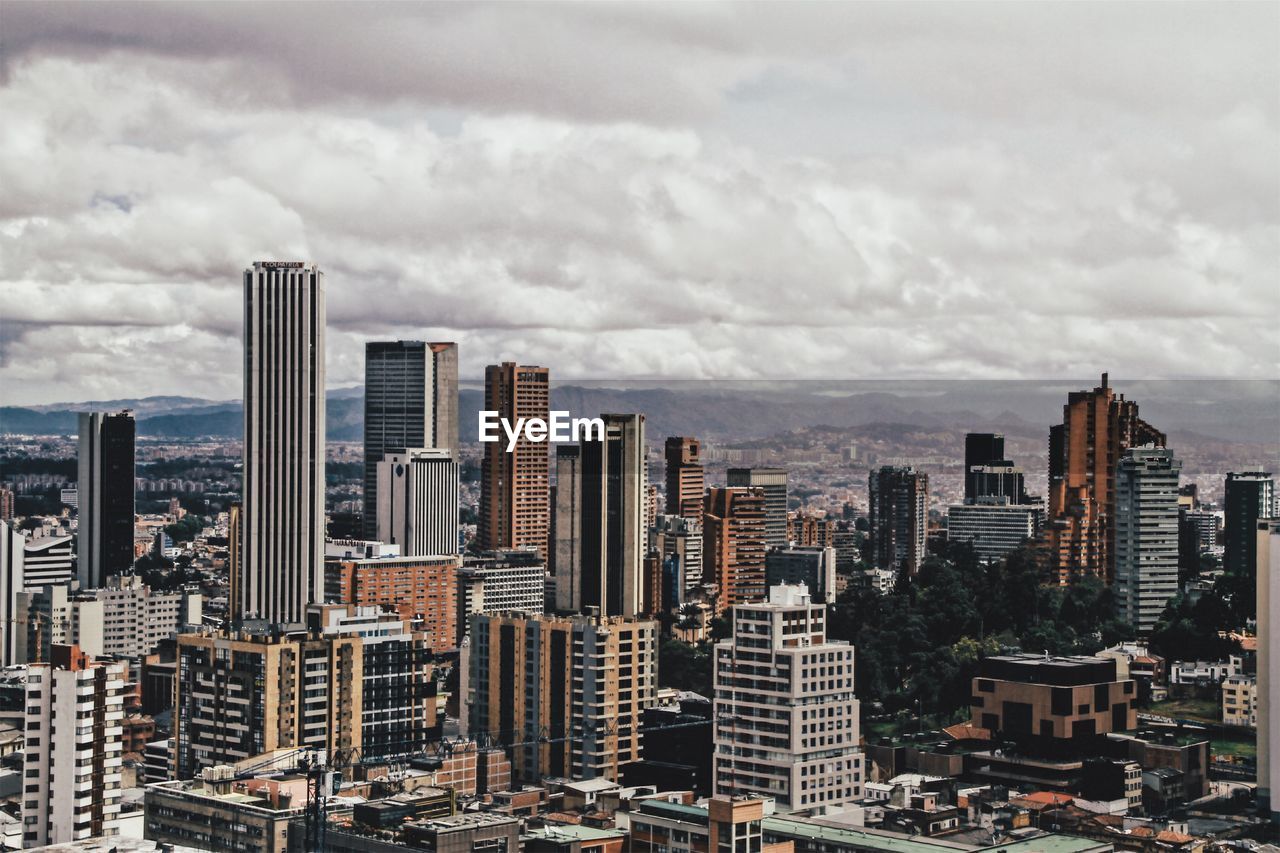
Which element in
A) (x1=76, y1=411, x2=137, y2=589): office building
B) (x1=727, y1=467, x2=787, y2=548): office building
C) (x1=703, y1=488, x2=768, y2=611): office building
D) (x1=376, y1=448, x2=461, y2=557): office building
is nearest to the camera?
(x1=703, y1=488, x2=768, y2=611): office building

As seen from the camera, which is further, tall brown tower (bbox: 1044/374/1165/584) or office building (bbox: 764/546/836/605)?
office building (bbox: 764/546/836/605)

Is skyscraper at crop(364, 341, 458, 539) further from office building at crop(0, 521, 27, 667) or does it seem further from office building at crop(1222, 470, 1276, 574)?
office building at crop(1222, 470, 1276, 574)

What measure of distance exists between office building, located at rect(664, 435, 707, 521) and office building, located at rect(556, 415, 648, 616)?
1.99ft

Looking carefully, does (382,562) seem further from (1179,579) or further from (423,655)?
(1179,579)

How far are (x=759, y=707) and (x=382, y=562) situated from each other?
775cm

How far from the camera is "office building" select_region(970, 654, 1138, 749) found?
38.1 ft

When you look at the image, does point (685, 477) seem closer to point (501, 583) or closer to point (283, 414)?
point (501, 583)

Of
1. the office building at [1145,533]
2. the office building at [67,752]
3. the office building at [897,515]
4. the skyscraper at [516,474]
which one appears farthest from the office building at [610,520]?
the office building at [67,752]

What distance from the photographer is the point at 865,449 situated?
1775 cm

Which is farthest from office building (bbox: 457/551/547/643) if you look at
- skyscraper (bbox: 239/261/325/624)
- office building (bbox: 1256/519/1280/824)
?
office building (bbox: 1256/519/1280/824)

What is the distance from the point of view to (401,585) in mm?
17141

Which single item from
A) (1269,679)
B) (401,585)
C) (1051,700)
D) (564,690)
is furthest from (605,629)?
(401,585)

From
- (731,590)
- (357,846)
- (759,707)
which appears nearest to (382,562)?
(731,590)

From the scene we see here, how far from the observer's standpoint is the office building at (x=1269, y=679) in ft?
34.4
